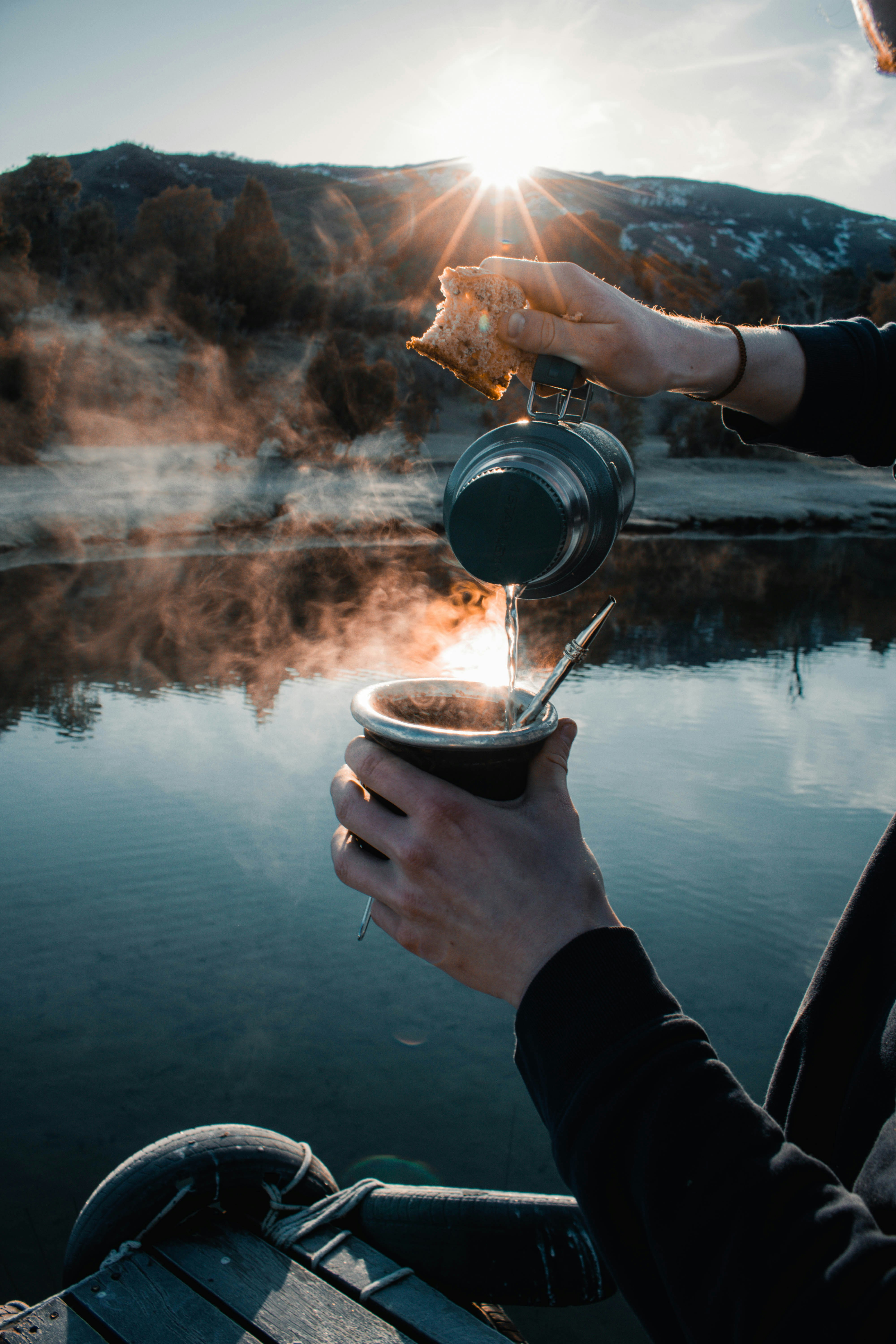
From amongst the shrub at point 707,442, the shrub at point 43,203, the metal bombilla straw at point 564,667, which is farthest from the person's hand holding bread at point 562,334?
the shrub at point 43,203

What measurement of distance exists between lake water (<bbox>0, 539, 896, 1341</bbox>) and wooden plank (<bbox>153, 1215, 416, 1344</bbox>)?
0.67 meters

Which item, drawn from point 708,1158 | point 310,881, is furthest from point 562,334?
point 310,881

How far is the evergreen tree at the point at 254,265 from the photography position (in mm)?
28312

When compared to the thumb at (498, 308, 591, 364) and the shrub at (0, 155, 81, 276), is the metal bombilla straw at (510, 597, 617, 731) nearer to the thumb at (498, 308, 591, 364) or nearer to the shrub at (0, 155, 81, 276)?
the thumb at (498, 308, 591, 364)

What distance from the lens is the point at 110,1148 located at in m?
2.58

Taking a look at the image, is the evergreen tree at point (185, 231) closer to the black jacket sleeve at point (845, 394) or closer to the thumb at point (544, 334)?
the black jacket sleeve at point (845, 394)

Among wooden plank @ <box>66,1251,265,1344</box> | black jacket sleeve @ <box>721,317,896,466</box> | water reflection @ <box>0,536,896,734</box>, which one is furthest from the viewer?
water reflection @ <box>0,536,896,734</box>

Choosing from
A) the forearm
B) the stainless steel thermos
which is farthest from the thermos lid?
the forearm

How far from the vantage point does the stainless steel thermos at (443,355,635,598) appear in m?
1.08

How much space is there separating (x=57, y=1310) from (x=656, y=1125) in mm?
1521

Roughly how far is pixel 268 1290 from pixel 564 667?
147cm

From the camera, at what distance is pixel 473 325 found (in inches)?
45.5

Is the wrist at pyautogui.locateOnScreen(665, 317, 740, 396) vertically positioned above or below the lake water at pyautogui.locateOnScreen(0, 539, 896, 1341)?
above

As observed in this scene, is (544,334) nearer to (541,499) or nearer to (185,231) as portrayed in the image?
(541,499)
